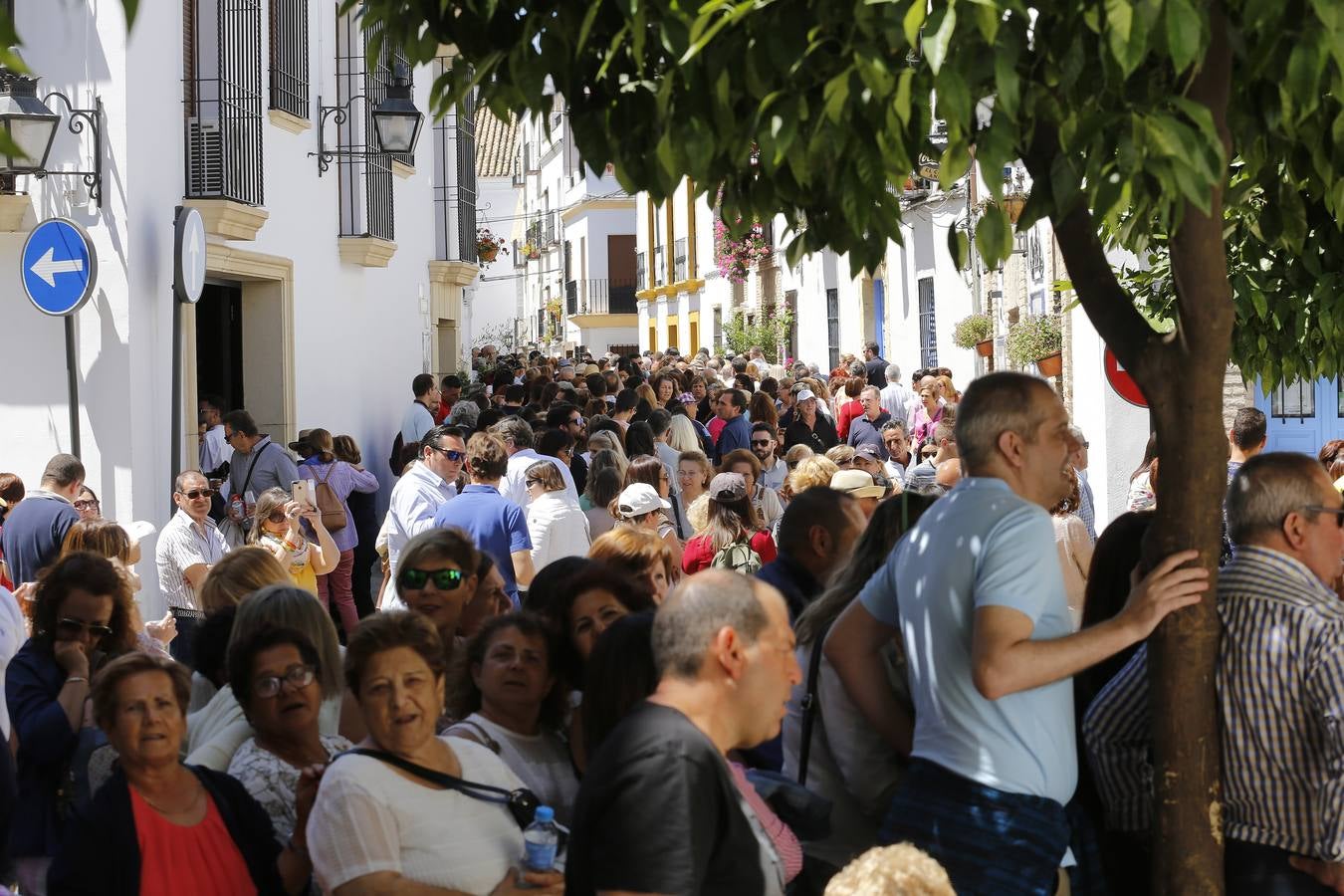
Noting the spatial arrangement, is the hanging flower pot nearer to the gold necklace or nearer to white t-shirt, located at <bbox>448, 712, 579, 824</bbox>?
white t-shirt, located at <bbox>448, 712, 579, 824</bbox>

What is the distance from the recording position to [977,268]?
70.4 feet

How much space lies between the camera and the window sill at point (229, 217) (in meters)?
12.1

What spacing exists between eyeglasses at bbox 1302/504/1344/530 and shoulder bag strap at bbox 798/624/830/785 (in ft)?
4.02

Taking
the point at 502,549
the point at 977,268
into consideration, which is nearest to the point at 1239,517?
the point at 502,549

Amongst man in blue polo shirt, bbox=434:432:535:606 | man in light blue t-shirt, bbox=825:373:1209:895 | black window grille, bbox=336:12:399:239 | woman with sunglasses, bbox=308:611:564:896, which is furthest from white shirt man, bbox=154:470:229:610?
A: black window grille, bbox=336:12:399:239

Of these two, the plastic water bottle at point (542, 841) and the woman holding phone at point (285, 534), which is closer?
the plastic water bottle at point (542, 841)

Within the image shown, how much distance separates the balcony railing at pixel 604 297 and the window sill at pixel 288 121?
A: 43.3 metres

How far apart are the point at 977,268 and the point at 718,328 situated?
21233mm

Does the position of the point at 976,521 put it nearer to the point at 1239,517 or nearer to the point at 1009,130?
the point at 1239,517

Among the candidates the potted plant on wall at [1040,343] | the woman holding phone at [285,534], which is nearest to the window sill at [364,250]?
the potted plant on wall at [1040,343]

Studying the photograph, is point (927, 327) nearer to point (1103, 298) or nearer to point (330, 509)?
point (330, 509)

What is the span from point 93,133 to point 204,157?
4.16 feet

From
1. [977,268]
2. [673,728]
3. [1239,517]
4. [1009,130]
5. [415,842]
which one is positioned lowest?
[415,842]

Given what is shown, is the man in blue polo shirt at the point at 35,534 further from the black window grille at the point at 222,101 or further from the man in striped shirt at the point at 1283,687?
the man in striped shirt at the point at 1283,687
